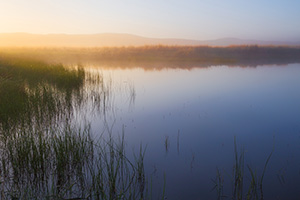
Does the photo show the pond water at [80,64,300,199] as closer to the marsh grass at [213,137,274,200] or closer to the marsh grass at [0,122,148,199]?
the marsh grass at [213,137,274,200]

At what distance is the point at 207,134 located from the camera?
5254mm

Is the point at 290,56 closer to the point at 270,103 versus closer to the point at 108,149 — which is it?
the point at 270,103

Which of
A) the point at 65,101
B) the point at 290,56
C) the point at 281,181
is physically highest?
the point at 290,56

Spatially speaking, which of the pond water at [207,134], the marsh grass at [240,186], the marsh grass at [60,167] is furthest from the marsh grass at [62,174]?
the marsh grass at [240,186]

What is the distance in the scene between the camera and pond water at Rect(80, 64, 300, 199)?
10.8 ft

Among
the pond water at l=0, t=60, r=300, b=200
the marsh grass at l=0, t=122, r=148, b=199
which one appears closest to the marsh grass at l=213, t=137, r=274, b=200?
the pond water at l=0, t=60, r=300, b=200

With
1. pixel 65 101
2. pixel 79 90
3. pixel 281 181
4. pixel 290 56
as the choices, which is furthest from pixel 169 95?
pixel 290 56

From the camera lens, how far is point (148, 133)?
17.2 ft

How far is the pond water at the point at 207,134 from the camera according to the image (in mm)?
3305

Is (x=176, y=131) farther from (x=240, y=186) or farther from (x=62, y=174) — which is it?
(x=62, y=174)

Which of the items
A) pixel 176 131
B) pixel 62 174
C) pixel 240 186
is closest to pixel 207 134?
pixel 176 131

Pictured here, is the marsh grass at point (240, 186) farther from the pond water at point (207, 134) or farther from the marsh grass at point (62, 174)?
the marsh grass at point (62, 174)

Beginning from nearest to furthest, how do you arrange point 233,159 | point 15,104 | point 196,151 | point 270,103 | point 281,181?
point 281,181 < point 233,159 < point 196,151 < point 15,104 < point 270,103

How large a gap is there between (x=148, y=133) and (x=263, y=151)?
2.20 m
